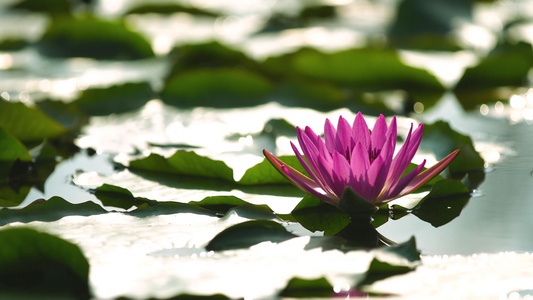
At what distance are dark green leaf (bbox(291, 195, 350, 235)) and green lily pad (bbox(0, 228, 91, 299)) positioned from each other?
0.54 metres

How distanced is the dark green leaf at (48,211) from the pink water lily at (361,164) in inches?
17.2

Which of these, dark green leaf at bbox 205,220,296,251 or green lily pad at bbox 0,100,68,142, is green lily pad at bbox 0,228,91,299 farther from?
green lily pad at bbox 0,100,68,142

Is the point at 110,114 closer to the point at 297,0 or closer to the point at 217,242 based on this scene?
the point at 217,242

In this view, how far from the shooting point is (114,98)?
275 centimetres

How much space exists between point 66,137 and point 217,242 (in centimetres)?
119

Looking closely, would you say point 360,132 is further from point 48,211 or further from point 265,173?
point 48,211

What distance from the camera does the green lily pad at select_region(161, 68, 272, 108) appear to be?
2.77 m

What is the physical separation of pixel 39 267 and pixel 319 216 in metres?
0.65

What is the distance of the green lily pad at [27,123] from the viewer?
2145 millimetres

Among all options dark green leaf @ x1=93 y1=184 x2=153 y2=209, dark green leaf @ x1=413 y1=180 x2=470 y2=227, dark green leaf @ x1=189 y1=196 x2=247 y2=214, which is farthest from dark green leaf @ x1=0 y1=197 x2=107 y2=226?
dark green leaf @ x1=413 y1=180 x2=470 y2=227

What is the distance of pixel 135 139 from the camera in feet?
7.35

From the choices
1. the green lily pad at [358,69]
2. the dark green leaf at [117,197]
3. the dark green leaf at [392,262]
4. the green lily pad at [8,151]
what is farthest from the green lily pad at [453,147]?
the green lily pad at [8,151]

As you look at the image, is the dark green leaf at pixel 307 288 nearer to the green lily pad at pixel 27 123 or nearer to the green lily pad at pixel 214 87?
the green lily pad at pixel 27 123

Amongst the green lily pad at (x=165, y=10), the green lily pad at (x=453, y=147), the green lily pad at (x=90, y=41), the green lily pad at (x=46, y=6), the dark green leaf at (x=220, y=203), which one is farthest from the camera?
the green lily pad at (x=46, y=6)
